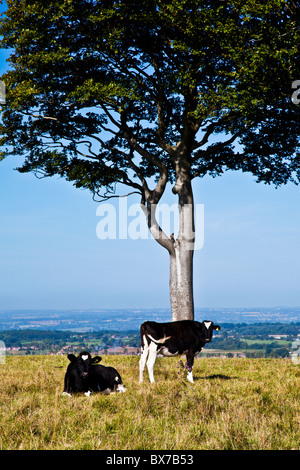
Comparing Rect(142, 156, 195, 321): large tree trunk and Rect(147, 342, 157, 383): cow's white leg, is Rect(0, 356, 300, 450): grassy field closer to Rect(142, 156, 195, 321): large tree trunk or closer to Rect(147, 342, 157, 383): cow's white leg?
Rect(147, 342, 157, 383): cow's white leg

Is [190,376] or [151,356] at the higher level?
[151,356]

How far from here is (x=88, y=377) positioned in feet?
31.0

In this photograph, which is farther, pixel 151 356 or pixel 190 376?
pixel 190 376

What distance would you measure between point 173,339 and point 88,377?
7.50 feet

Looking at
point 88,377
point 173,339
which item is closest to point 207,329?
point 173,339

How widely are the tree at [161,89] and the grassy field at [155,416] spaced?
30.6 feet

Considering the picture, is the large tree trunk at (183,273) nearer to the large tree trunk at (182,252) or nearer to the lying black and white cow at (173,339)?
the large tree trunk at (182,252)

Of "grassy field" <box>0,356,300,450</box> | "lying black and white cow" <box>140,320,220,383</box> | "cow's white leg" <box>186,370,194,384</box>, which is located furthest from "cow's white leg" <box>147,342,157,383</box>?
"cow's white leg" <box>186,370,194,384</box>

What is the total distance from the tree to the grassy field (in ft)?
30.6

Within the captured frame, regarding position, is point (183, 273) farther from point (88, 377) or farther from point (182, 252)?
point (88, 377)

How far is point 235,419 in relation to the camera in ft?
23.4

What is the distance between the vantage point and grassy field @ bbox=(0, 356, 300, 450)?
20.4ft

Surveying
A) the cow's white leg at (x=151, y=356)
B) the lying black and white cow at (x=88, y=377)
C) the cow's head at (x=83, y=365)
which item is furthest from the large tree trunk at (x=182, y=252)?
the cow's head at (x=83, y=365)

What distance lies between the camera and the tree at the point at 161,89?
16109 millimetres
